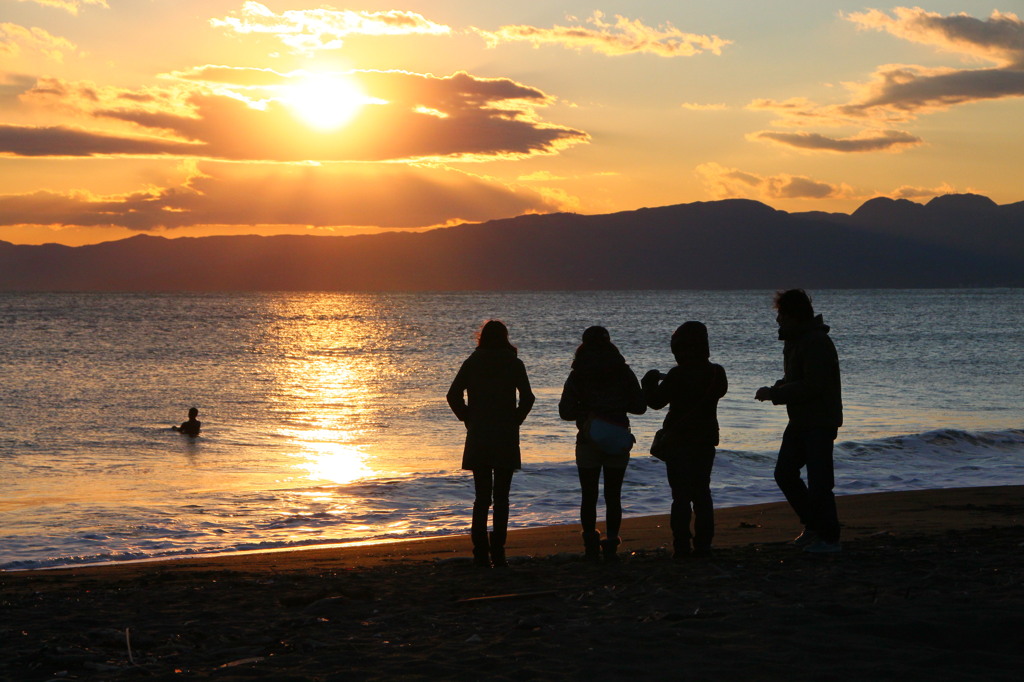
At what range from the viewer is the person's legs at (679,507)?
22.8 feet

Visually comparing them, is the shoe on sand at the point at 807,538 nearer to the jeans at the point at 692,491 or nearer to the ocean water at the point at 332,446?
the jeans at the point at 692,491

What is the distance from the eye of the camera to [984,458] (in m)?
17.1

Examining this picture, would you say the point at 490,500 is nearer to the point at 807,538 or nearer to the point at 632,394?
the point at 632,394

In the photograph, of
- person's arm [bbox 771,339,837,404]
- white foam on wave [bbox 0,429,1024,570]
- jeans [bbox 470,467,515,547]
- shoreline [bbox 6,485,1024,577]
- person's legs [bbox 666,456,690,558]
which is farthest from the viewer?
white foam on wave [bbox 0,429,1024,570]

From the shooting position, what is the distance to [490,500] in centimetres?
733

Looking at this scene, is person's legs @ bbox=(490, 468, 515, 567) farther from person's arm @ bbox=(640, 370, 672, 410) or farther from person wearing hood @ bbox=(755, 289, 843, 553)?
person wearing hood @ bbox=(755, 289, 843, 553)

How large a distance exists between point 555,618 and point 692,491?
6.44 ft

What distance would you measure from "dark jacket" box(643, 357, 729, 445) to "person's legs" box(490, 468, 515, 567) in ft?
4.10

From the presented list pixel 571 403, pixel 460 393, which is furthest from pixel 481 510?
pixel 571 403

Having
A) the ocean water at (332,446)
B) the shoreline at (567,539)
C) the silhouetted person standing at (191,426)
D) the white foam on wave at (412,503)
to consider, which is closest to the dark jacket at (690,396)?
the shoreline at (567,539)

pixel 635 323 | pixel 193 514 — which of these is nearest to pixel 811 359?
pixel 193 514

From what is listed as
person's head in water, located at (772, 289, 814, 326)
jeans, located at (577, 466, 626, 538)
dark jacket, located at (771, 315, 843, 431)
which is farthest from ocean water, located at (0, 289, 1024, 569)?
person's head in water, located at (772, 289, 814, 326)

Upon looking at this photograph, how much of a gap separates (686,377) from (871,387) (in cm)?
2555

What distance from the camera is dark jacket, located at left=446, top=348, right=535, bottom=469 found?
23.2 ft
